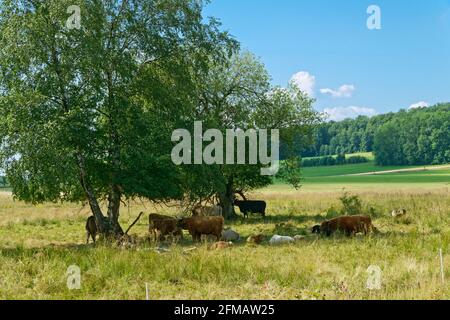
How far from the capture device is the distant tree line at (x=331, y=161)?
13038 centimetres

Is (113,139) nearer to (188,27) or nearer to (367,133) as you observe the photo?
(188,27)

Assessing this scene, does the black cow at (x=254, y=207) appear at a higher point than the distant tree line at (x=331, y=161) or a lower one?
lower

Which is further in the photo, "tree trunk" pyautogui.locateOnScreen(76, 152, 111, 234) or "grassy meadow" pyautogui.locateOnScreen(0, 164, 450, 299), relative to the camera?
"tree trunk" pyautogui.locateOnScreen(76, 152, 111, 234)

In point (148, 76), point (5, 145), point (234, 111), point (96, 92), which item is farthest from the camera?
point (234, 111)

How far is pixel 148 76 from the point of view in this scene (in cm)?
2114

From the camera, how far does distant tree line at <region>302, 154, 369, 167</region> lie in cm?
13038

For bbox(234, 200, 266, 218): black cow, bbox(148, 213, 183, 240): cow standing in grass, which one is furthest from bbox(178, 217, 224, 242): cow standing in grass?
bbox(234, 200, 266, 218): black cow

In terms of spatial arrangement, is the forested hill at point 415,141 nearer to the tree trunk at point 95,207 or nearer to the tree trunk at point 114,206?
the tree trunk at point 114,206

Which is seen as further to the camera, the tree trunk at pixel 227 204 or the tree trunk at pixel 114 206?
the tree trunk at pixel 227 204

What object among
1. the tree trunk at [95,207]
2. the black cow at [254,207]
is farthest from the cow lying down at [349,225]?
the black cow at [254,207]

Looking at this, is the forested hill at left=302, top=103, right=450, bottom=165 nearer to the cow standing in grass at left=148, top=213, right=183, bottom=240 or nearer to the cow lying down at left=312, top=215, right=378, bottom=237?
the cow lying down at left=312, top=215, right=378, bottom=237

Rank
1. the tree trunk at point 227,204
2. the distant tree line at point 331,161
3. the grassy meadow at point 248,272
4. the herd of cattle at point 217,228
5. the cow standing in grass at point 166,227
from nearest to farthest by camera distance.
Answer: the grassy meadow at point 248,272, the herd of cattle at point 217,228, the cow standing in grass at point 166,227, the tree trunk at point 227,204, the distant tree line at point 331,161
